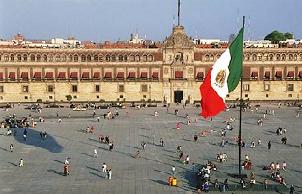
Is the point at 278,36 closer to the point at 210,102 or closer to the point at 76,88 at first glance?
the point at 76,88

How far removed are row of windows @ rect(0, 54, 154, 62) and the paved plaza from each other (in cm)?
1509

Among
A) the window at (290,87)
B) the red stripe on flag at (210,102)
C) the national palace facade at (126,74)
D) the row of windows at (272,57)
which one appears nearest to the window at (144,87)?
the national palace facade at (126,74)

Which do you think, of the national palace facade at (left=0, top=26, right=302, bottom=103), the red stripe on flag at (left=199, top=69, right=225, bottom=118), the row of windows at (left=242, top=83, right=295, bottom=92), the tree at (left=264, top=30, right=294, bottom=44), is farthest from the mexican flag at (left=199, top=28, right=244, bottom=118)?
the tree at (left=264, top=30, right=294, bottom=44)

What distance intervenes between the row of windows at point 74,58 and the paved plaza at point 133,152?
1509cm

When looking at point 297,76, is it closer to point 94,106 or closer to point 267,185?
point 94,106

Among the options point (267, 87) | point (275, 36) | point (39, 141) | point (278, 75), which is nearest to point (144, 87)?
point (267, 87)

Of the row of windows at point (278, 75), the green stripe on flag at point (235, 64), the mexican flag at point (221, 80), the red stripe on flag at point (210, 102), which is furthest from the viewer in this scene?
the row of windows at point (278, 75)

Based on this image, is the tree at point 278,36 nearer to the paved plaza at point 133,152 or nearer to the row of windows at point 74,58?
the row of windows at point 74,58

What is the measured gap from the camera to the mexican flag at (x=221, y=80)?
33406 millimetres

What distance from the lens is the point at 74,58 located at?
287 feet

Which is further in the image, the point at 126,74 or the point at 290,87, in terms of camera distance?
the point at 290,87

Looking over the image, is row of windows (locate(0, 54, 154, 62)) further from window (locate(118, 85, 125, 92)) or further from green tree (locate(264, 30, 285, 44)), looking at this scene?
green tree (locate(264, 30, 285, 44))

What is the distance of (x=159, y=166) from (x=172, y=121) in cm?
2516

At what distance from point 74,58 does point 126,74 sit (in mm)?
8645
